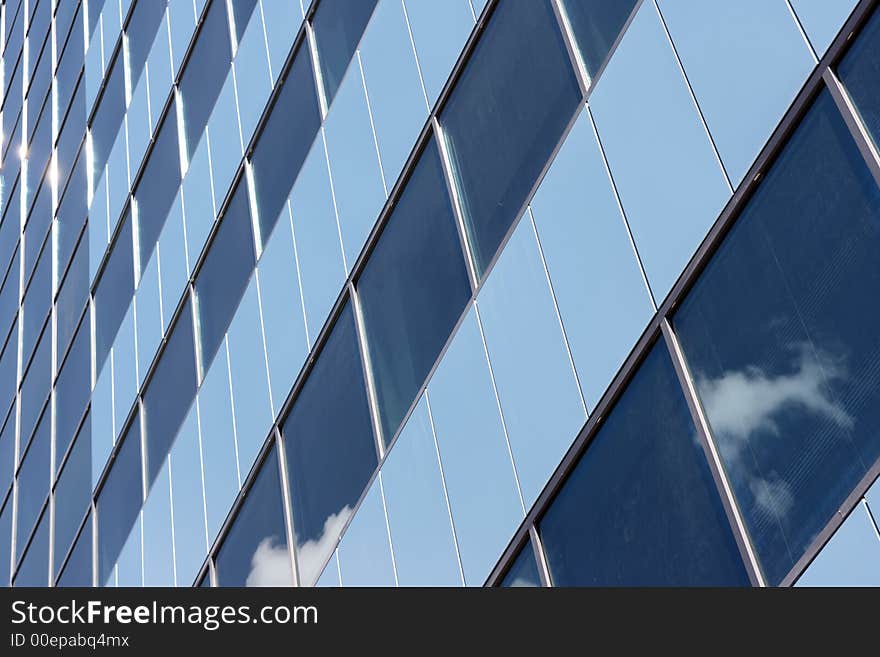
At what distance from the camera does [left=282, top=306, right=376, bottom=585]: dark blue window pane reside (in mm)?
15156

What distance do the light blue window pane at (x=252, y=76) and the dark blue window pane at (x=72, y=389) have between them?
674cm

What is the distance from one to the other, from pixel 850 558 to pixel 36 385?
74.2 feet

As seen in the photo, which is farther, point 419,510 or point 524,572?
point 419,510

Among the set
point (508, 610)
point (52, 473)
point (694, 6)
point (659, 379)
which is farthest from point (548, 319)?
point (52, 473)

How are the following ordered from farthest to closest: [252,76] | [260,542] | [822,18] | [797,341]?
1. [252,76]
2. [260,542]
3. [822,18]
4. [797,341]

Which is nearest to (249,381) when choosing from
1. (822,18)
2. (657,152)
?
(657,152)

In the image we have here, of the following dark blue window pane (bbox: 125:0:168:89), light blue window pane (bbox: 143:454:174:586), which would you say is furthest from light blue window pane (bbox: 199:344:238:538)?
dark blue window pane (bbox: 125:0:168:89)

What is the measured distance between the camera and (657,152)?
11.2m

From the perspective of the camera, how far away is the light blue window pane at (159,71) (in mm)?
24375

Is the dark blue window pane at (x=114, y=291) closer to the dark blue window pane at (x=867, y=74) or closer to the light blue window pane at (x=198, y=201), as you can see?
the light blue window pane at (x=198, y=201)

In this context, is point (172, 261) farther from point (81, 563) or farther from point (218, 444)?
point (81, 563)

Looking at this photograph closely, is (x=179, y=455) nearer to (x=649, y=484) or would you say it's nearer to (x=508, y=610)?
(x=649, y=484)

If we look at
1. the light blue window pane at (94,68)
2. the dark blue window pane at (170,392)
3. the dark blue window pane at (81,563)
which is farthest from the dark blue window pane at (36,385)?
the dark blue window pane at (170,392)

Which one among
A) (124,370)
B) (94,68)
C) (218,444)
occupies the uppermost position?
(94,68)
